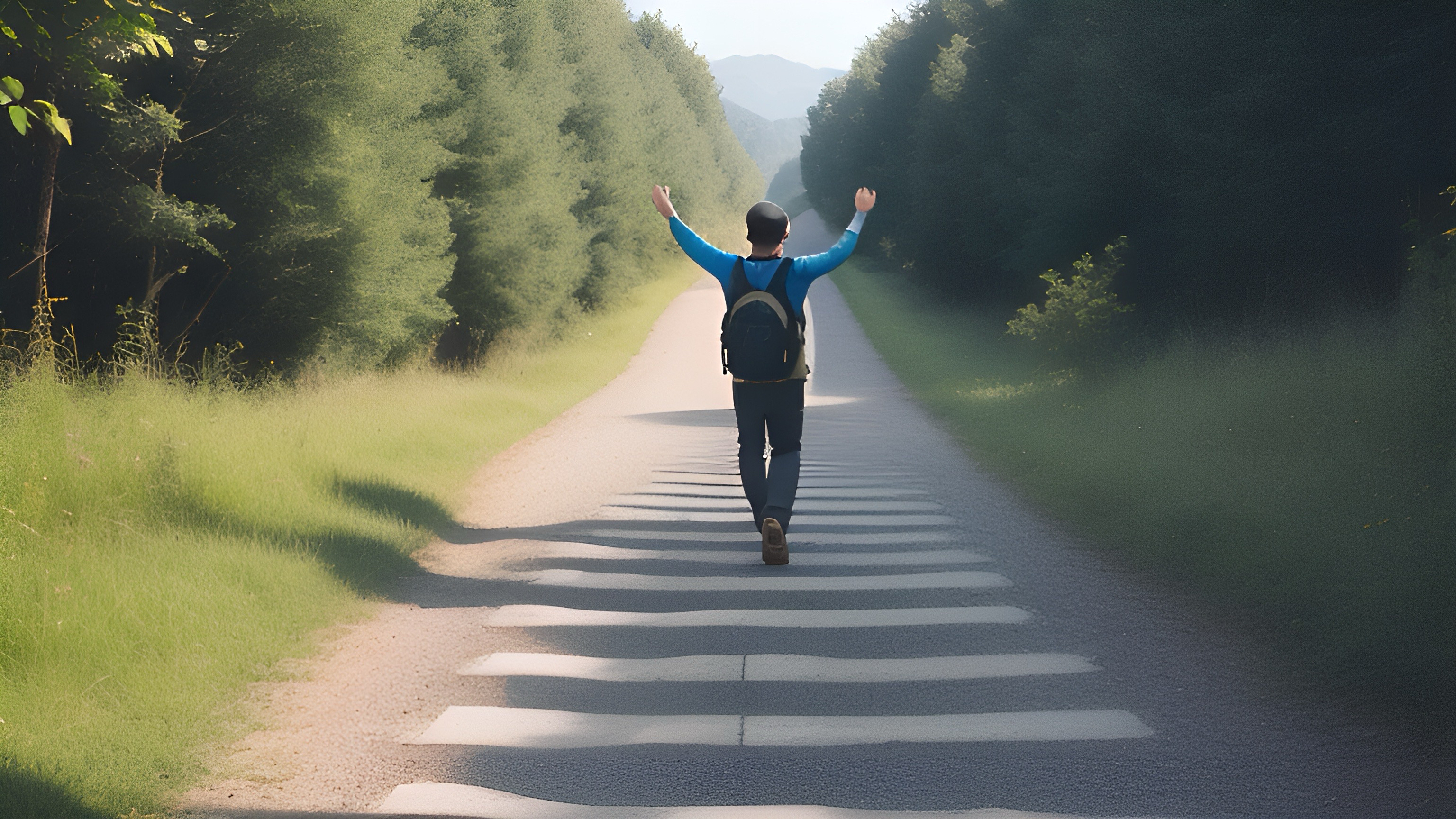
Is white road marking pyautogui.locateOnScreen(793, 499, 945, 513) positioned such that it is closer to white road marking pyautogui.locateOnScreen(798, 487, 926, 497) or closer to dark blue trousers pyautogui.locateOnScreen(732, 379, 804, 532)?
white road marking pyautogui.locateOnScreen(798, 487, 926, 497)

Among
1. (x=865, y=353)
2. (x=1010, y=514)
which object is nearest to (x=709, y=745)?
(x=1010, y=514)

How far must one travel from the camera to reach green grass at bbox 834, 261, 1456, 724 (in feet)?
15.5

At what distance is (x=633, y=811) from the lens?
337 cm

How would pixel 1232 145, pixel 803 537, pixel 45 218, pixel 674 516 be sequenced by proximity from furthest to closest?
pixel 1232 145 < pixel 45 218 < pixel 674 516 < pixel 803 537

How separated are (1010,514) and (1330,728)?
4.48 m

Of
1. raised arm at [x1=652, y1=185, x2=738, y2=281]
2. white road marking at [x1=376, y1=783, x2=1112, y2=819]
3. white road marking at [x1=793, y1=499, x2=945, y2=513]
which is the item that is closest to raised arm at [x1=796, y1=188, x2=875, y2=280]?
raised arm at [x1=652, y1=185, x2=738, y2=281]

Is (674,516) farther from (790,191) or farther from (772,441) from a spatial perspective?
(790,191)

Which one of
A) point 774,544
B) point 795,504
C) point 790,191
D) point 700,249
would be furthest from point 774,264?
point 790,191

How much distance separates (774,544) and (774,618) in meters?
1.10

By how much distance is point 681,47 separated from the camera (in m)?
65.6

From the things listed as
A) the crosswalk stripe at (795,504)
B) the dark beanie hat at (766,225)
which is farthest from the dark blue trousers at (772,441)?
the crosswalk stripe at (795,504)

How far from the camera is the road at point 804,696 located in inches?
138

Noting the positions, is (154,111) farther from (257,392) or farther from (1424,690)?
(1424,690)

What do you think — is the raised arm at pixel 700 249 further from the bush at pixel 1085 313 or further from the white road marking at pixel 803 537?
the bush at pixel 1085 313
